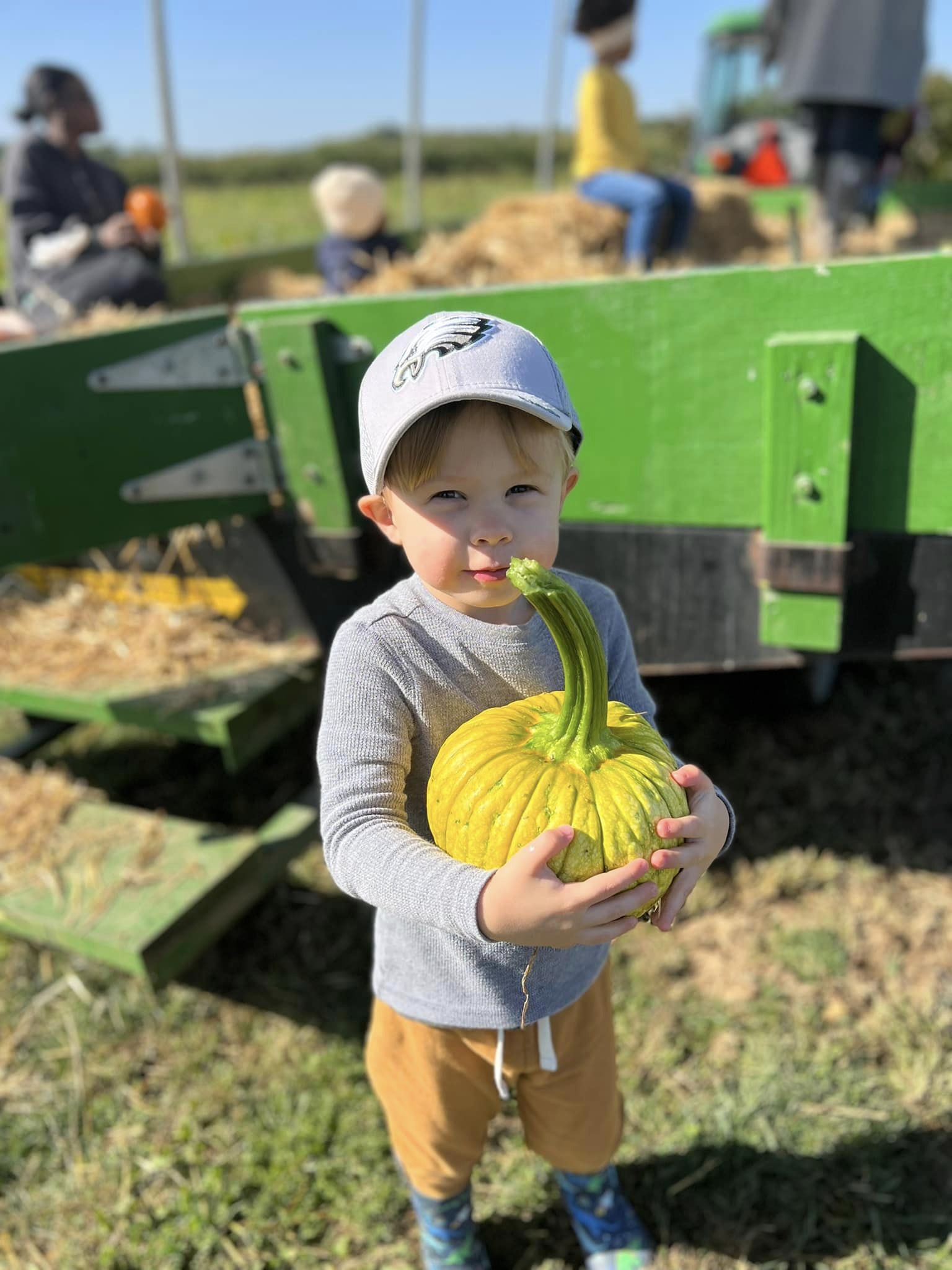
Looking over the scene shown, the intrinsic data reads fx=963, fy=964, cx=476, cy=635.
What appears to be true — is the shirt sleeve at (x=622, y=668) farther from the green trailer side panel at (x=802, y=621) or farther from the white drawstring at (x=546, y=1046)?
the green trailer side panel at (x=802, y=621)

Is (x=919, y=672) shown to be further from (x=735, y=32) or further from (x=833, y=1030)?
(x=735, y=32)

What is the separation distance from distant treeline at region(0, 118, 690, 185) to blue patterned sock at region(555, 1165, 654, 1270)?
38892 mm

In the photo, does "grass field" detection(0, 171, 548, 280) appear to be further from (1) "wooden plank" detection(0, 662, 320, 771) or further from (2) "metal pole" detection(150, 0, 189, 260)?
(1) "wooden plank" detection(0, 662, 320, 771)

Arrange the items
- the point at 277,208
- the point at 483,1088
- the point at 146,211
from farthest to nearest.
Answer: the point at 277,208 → the point at 146,211 → the point at 483,1088

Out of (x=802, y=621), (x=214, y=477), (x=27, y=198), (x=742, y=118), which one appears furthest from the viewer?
(x=742, y=118)

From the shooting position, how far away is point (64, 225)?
474cm

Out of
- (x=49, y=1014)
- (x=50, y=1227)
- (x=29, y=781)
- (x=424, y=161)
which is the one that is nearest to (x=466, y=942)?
(x=50, y=1227)

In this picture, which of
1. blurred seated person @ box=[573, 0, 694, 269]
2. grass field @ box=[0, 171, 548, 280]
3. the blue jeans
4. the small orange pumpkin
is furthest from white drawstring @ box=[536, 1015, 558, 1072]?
grass field @ box=[0, 171, 548, 280]

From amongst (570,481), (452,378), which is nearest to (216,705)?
(570,481)

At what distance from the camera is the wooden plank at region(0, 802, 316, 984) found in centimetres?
225

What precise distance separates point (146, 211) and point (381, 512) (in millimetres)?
4088

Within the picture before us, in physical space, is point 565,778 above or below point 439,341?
below

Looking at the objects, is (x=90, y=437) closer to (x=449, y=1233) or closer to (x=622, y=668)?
(x=622, y=668)

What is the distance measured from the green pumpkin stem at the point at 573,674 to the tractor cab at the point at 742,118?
10.9 m
